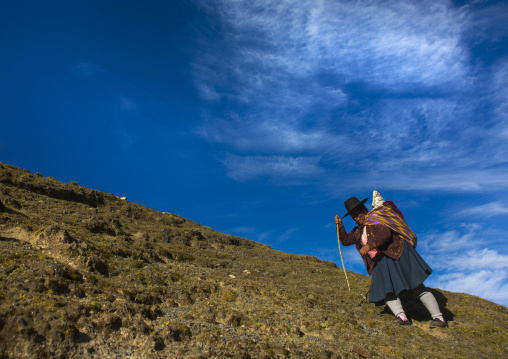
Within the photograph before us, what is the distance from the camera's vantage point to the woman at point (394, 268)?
8633 millimetres

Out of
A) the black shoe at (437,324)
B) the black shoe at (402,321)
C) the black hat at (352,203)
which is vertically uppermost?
the black hat at (352,203)

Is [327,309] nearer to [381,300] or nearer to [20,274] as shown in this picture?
[381,300]

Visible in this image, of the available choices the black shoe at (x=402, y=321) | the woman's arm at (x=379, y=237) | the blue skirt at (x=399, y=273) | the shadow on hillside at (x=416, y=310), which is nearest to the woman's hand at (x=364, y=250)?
the woman's arm at (x=379, y=237)

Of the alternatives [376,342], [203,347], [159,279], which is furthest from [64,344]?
[376,342]

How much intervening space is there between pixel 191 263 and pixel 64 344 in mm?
7606

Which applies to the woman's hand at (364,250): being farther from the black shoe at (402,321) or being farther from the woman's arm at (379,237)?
the black shoe at (402,321)

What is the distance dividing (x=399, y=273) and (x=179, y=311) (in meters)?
5.67

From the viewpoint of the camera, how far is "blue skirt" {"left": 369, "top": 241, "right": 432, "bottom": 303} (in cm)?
860

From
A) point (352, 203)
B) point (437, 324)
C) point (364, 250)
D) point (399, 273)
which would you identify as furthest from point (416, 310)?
point (352, 203)

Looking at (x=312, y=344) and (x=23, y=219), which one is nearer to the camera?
(x=312, y=344)

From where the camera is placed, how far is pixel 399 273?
876 centimetres

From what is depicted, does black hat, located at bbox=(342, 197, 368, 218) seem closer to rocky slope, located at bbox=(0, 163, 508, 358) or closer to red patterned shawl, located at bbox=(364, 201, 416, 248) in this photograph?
red patterned shawl, located at bbox=(364, 201, 416, 248)

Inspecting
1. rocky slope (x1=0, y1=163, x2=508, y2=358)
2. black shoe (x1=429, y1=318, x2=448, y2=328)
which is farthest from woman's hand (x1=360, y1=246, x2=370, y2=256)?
black shoe (x1=429, y1=318, x2=448, y2=328)

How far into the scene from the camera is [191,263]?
12.5 metres
